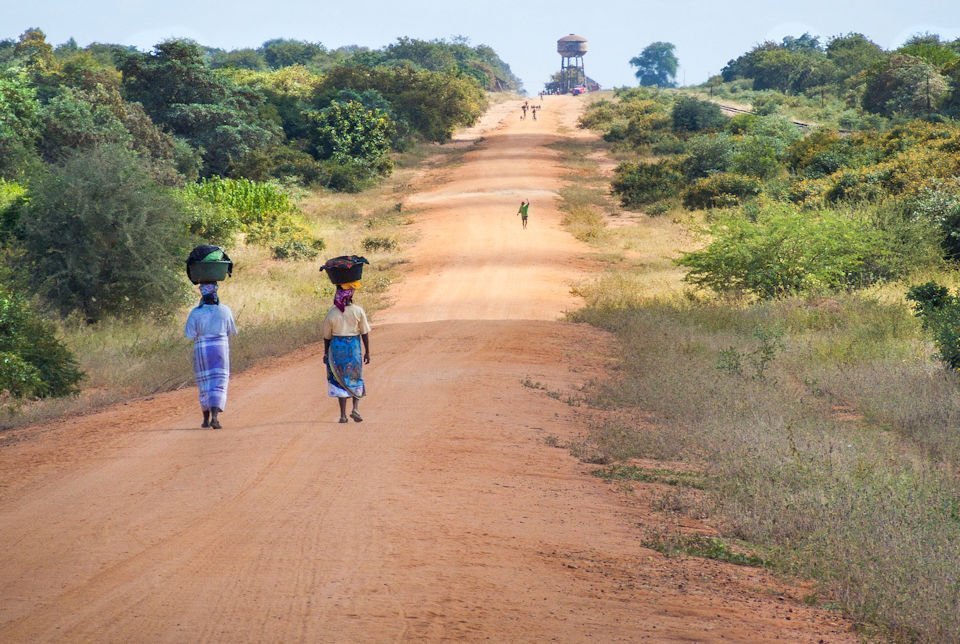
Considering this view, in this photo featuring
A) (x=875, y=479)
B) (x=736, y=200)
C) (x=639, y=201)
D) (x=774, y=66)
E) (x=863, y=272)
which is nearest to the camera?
(x=875, y=479)

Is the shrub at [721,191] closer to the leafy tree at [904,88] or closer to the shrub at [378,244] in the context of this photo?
the shrub at [378,244]

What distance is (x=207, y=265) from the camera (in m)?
11.1

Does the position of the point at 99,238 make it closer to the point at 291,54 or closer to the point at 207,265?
the point at 207,265

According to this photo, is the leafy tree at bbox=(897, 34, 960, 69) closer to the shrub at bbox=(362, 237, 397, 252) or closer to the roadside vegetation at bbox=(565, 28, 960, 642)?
the roadside vegetation at bbox=(565, 28, 960, 642)

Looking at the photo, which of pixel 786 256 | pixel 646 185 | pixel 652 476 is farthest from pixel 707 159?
pixel 652 476

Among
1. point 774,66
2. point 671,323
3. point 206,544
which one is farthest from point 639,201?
point 774,66

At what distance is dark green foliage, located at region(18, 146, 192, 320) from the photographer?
70.8 feet

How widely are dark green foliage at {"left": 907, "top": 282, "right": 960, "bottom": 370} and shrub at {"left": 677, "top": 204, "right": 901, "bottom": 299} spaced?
3.26 m

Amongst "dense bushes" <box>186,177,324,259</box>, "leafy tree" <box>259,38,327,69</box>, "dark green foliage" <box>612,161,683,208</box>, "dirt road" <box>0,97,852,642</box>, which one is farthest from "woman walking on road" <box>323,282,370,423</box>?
"leafy tree" <box>259,38,327,69</box>

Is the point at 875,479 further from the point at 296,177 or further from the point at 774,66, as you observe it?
the point at 774,66

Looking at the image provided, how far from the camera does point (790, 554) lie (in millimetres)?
7277

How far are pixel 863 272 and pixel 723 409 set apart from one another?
495 inches

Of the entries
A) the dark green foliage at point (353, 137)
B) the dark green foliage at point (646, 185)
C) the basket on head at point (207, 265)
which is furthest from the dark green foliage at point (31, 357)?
the dark green foliage at point (353, 137)

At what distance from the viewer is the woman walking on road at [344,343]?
11070mm
